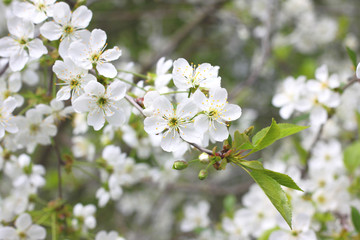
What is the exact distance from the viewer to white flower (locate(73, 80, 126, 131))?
3.62ft

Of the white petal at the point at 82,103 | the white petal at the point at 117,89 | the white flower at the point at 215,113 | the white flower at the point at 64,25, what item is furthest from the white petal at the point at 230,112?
the white flower at the point at 64,25

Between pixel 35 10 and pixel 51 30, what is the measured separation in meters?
0.11

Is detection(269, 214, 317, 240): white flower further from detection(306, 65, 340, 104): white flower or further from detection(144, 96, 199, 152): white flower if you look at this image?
detection(144, 96, 199, 152): white flower

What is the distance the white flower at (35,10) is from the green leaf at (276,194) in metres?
0.92

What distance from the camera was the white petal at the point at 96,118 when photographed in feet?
3.83

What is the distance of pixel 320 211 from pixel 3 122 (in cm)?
159

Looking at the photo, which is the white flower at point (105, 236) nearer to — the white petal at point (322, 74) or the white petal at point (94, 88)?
the white petal at point (94, 88)

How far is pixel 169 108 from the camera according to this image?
1.12 m

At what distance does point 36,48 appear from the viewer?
121 centimetres

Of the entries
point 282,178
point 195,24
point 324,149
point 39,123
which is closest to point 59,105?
point 39,123

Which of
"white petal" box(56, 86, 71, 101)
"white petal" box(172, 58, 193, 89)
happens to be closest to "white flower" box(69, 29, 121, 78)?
"white petal" box(56, 86, 71, 101)

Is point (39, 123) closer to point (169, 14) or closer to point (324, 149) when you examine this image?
point (324, 149)

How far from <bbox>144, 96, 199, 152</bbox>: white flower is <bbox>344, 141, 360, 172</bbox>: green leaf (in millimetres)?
1281

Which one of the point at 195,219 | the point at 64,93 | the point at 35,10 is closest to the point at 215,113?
the point at 64,93
